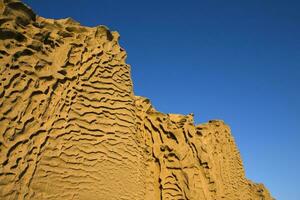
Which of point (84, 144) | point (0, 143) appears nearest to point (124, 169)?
point (84, 144)

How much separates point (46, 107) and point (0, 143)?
3.08 ft

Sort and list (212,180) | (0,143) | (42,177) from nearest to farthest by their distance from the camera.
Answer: (0,143)
(42,177)
(212,180)

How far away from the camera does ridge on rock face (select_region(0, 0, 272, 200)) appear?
4.47 meters

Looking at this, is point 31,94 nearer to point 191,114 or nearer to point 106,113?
point 106,113

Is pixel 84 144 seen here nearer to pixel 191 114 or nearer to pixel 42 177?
pixel 42 177

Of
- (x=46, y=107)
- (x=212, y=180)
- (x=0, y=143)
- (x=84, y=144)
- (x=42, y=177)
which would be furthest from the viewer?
(x=212, y=180)

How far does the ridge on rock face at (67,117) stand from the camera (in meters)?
4.47

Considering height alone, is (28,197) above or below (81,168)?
below

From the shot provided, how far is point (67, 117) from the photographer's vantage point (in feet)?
17.3

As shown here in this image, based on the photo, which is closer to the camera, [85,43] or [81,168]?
→ [81,168]

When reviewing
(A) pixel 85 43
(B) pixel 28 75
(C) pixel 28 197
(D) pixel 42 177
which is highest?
(A) pixel 85 43

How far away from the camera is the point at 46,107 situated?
16.3 ft

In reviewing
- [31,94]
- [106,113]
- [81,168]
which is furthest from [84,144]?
[31,94]

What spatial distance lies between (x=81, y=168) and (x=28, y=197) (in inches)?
41.6
